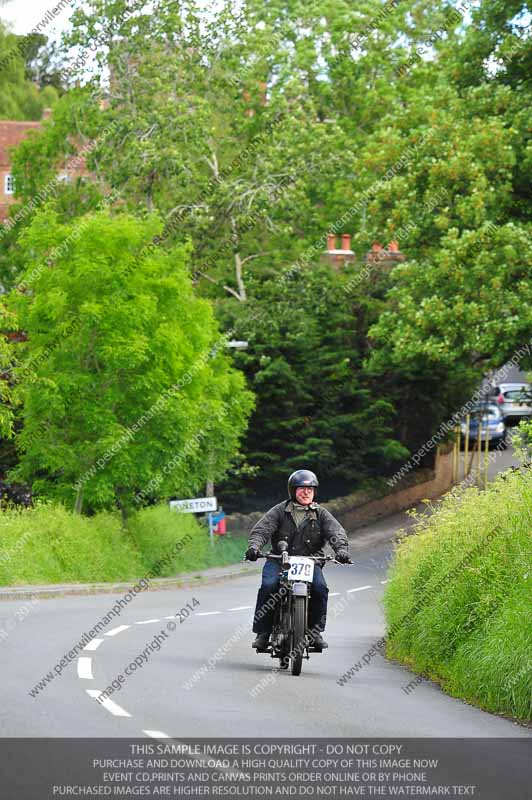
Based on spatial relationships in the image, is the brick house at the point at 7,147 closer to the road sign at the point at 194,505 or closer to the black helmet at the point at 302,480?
the road sign at the point at 194,505

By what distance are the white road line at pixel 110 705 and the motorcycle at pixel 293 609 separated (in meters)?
2.38

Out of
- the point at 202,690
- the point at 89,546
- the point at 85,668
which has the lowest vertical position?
the point at 89,546

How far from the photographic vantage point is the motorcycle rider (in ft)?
45.9

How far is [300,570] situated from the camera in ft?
45.1

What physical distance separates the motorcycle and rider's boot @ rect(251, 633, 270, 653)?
0.31 ft

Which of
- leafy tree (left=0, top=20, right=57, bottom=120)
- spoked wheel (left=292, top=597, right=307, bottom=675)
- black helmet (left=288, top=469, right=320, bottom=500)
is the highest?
leafy tree (left=0, top=20, right=57, bottom=120)

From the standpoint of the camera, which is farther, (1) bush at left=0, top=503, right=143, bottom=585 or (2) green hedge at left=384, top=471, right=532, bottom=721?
(1) bush at left=0, top=503, right=143, bottom=585

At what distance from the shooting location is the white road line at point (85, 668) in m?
13.2

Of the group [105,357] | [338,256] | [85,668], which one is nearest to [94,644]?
[85,668]

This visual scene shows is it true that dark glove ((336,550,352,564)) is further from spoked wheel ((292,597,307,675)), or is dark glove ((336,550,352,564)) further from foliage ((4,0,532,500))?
foliage ((4,0,532,500))

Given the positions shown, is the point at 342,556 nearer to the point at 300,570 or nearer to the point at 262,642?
the point at 300,570

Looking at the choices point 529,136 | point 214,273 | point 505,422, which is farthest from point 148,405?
point 505,422

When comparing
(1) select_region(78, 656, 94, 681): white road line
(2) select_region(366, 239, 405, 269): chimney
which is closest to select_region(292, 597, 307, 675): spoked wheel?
(1) select_region(78, 656, 94, 681): white road line

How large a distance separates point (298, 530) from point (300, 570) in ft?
1.63
